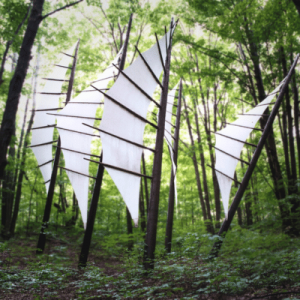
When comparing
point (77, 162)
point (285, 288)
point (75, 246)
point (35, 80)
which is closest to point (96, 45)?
point (35, 80)

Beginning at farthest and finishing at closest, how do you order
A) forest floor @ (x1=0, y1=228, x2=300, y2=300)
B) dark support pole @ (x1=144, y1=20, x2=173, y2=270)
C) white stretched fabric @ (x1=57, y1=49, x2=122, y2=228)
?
1. white stretched fabric @ (x1=57, y1=49, x2=122, y2=228)
2. dark support pole @ (x1=144, y1=20, x2=173, y2=270)
3. forest floor @ (x1=0, y1=228, x2=300, y2=300)

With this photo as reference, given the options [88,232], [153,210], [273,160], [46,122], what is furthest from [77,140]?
[273,160]

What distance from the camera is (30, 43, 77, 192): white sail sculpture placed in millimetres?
7648

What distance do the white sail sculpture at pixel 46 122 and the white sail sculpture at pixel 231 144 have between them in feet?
17.8

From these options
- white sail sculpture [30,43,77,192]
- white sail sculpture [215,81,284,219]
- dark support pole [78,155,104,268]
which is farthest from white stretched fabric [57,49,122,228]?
white sail sculpture [215,81,284,219]

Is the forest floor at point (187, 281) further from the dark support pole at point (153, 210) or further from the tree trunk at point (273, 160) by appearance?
the tree trunk at point (273, 160)

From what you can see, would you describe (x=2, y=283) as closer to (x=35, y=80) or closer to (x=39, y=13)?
(x=39, y=13)

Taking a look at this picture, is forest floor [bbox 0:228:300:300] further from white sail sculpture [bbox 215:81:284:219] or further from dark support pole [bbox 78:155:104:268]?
white sail sculpture [bbox 215:81:284:219]

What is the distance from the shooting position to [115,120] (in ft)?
13.8

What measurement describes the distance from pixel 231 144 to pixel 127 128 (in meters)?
2.67

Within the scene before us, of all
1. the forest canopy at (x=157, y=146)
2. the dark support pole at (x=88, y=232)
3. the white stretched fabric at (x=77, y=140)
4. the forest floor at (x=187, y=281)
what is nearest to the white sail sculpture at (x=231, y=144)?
the forest canopy at (x=157, y=146)

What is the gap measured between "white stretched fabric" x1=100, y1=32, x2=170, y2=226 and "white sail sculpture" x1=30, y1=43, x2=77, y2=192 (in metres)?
4.12

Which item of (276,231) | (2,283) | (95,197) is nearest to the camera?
(2,283)

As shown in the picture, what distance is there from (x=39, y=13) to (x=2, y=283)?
6276 mm
